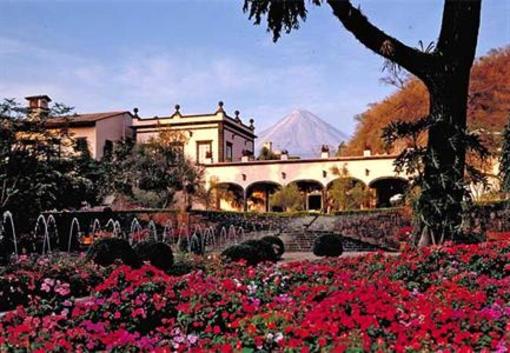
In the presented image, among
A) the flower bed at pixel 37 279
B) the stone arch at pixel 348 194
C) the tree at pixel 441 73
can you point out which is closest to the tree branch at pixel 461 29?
the tree at pixel 441 73

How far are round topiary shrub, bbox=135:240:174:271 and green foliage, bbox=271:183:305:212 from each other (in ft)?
70.9

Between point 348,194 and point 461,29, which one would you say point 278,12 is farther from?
point 348,194

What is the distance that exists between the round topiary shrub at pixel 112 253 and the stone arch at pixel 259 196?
25.6 m

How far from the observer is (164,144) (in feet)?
117

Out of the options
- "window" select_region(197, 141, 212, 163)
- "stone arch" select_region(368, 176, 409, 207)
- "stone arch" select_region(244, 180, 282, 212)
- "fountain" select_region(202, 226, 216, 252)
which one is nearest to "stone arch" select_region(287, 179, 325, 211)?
"stone arch" select_region(244, 180, 282, 212)

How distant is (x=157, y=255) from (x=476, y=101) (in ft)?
97.8

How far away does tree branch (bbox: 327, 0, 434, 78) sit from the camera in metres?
8.23

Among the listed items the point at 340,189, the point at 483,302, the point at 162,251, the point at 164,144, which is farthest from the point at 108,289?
the point at 164,144

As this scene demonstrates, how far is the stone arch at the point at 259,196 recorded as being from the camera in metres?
36.9

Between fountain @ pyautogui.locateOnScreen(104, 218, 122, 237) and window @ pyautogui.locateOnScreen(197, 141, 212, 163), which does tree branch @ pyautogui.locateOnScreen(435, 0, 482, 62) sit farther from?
window @ pyautogui.locateOnScreen(197, 141, 212, 163)

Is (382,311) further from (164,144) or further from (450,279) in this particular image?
(164,144)

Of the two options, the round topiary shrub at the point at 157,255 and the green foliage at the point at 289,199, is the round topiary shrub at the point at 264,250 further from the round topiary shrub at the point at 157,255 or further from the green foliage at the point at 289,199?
the green foliage at the point at 289,199

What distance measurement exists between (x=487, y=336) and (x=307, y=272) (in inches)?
126

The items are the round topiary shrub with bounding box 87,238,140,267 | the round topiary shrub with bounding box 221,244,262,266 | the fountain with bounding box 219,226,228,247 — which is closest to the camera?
the round topiary shrub with bounding box 87,238,140,267
